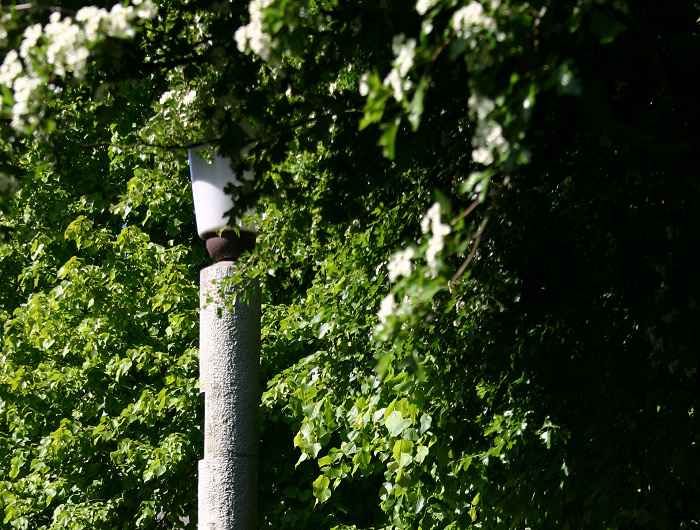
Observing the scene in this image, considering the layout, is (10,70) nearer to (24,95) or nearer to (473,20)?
(24,95)

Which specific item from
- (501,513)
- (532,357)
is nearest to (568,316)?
(532,357)

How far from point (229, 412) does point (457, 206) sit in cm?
120

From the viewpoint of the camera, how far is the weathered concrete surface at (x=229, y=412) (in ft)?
12.3

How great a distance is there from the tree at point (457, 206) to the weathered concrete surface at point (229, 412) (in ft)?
0.60

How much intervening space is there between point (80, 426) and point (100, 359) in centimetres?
46

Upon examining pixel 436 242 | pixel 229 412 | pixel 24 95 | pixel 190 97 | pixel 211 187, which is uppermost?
pixel 190 97

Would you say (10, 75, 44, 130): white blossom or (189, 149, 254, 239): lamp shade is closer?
(10, 75, 44, 130): white blossom

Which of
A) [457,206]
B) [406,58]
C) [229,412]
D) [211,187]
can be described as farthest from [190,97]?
[406,58]

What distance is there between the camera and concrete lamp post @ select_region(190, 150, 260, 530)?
3766mm

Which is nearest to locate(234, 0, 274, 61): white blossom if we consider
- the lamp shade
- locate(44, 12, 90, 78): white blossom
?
locate(44, 12, 90, 78): white blossom

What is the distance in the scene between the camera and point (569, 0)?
8.04ft

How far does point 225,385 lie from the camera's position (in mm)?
3850

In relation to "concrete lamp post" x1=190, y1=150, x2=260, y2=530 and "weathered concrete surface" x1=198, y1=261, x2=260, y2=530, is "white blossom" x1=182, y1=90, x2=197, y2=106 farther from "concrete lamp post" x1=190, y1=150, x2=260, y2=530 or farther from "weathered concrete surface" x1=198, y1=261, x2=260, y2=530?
"weathered concrete surface" x1=198, y1=261, x2=260, y2=530

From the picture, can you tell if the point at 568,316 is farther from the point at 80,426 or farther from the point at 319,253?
the point at 80,426
